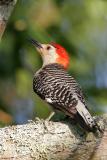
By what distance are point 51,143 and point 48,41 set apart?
2556mm

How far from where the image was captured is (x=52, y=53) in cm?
672

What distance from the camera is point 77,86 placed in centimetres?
540

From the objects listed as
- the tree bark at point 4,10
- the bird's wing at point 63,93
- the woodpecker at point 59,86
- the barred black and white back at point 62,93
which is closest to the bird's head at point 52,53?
the woodpecker at point 59,86

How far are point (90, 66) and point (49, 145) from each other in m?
3.16

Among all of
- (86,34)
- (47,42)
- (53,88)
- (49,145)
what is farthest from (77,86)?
(86,34)

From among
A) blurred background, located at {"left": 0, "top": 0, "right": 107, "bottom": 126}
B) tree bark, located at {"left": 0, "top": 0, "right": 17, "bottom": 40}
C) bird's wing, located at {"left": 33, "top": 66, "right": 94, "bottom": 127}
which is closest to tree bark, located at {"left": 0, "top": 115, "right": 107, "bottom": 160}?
bird's wing, located at {"left": 33, "top": 66, "right": 94, "bottom": 127}

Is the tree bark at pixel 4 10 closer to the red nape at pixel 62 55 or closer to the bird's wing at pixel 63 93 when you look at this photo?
the bird's wing at pixel 63 93

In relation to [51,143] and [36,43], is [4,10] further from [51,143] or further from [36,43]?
[36,43]

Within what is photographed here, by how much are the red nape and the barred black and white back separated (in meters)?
0.42

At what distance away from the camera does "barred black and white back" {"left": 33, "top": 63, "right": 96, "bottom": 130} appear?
4.75 meters

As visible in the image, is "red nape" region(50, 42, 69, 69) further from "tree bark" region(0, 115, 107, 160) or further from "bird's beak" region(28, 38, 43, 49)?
"tree bark" region(0, 115, 107, 160)

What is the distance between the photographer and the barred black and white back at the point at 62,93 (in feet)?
15.6

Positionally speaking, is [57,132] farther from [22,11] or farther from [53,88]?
[22,11]

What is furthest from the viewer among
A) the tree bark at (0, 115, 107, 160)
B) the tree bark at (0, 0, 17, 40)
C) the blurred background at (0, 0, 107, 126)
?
the blurred background at (0, 0, 107, 126)
